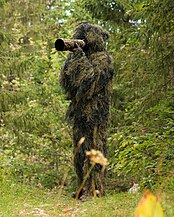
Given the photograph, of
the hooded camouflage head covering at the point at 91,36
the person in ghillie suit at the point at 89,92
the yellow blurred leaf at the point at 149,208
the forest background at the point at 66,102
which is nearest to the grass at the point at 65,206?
the person in ghillie suit at the point at 89,92

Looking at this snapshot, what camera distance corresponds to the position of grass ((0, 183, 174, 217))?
623 centimetres

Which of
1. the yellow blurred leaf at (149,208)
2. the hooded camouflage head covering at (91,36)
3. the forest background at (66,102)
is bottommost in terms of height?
the forest background at (66,102)

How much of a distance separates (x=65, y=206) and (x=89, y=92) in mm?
1801

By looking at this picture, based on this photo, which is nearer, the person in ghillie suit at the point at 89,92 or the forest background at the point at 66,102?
the person in ghillie suit at the point at 89,92

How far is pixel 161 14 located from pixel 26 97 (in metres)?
6.99

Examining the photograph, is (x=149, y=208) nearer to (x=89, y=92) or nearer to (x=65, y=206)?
(x=65, y=206)

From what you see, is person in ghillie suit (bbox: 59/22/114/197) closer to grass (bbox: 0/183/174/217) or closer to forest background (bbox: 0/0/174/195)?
forest background (bbox: 0/0/174/195)

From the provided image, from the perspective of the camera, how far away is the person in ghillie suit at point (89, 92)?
27.5ft

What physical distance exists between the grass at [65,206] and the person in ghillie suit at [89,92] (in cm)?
73

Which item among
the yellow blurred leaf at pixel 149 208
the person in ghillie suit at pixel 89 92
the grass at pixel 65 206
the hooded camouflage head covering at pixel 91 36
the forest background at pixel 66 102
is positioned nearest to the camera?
the yellow blurred leaf at pixel 149 208

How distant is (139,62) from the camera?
9633 mm

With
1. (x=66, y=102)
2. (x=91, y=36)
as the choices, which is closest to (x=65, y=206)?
(x=91, y=36)

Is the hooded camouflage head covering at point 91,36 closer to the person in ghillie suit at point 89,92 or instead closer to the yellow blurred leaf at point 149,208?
the person in ghillie suit at point 89,92

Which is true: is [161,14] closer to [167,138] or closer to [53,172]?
[167,138]
